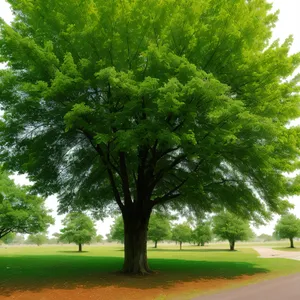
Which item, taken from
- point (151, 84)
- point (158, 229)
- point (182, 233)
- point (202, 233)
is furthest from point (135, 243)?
point (182, 233)

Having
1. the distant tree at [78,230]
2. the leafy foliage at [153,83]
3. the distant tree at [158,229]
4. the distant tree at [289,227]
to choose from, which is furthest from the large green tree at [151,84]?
the distant tree at [289,227]

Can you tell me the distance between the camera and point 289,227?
217 ft

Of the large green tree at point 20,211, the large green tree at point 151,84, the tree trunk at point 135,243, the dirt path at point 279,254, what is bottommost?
the dirt path at point 279,254

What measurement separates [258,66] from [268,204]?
888 centimetres

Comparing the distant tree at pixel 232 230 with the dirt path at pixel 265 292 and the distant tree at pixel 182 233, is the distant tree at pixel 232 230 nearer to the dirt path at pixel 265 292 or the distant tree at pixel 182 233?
the distant tree at pixel 182 233

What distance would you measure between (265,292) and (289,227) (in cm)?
6228

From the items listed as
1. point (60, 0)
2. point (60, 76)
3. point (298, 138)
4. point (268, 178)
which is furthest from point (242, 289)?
point (60, 0)

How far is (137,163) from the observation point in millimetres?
16500

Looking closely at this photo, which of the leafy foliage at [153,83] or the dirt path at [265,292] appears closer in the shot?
the dirt path at [265,292]

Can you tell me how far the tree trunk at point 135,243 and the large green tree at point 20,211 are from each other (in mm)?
22267

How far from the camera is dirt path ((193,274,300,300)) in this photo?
1015 centimetres

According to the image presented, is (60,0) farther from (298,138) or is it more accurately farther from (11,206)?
(11,206)

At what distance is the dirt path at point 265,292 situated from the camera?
400 inches

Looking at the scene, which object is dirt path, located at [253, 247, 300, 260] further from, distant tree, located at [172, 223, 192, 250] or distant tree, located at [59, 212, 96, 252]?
distant tree, located at [172, 223, 192, 250]
